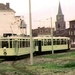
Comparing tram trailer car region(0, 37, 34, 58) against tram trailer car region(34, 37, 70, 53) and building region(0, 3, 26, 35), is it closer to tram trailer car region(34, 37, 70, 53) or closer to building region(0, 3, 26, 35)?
tram trailer car region(34, 37, 70, 53)

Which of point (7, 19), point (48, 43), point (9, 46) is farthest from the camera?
point (7, 19)

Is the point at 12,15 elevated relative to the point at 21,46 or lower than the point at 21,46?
elevated

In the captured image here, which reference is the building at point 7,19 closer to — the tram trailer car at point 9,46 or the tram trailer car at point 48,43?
the tram trailer car at point 48,43

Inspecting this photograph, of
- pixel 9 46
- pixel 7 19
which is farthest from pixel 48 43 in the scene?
pixel 7 19

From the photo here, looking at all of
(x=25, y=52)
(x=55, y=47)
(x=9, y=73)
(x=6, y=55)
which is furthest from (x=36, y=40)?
(x=9, y=73)

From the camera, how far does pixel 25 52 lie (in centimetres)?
3906

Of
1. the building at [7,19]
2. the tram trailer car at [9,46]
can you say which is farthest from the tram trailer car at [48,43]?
the building at [7,19]

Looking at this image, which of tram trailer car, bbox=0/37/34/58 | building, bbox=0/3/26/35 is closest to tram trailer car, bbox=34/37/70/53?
tram trailer car, bbox=0/37/34/58

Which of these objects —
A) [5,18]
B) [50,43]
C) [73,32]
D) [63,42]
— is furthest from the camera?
[73,32]

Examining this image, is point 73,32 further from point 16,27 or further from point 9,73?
point 9,73

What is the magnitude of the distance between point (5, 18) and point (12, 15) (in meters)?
2.64

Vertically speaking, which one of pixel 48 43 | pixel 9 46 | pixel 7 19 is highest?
pixel 7 19

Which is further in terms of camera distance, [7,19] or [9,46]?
[7,19]

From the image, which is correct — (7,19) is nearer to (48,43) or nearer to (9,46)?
(48,43)
